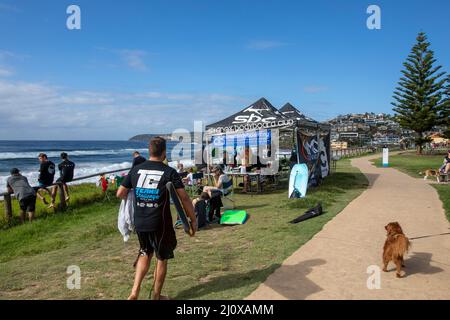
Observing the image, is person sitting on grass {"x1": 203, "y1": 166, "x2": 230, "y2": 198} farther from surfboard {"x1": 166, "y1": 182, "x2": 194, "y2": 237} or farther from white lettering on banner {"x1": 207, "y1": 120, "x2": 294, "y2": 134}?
surfboard {"x1": 166, "y1": 182, "x2": 194, "y2": 237}

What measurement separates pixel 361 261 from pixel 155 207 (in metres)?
2.93

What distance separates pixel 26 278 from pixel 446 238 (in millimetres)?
6326

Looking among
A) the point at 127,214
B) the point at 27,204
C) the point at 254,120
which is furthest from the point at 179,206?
the point at 254,120

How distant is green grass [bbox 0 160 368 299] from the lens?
14.0ft

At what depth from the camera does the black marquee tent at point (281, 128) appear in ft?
37.3

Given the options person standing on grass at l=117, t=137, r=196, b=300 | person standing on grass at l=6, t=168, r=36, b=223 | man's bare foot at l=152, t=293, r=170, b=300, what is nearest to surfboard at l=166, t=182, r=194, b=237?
person standing on grass at l=117, t=137, r=196, b=300

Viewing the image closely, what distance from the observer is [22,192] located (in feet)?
26.8

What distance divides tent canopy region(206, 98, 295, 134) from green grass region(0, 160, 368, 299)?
3.43 meters

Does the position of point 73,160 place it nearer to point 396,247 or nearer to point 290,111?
point 290,111

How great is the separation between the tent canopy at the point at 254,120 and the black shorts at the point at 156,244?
8168mm

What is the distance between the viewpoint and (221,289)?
4070 mm

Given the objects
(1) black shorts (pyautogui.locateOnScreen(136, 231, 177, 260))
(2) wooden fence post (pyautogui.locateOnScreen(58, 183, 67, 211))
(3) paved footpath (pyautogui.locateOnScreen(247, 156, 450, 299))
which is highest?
(1) black shorts (pyautogui.locateOnScreen(136, 231, 177, 260))

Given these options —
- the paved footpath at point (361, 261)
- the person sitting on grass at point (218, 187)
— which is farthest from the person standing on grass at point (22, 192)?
the paved footpath at point (361, 261)
